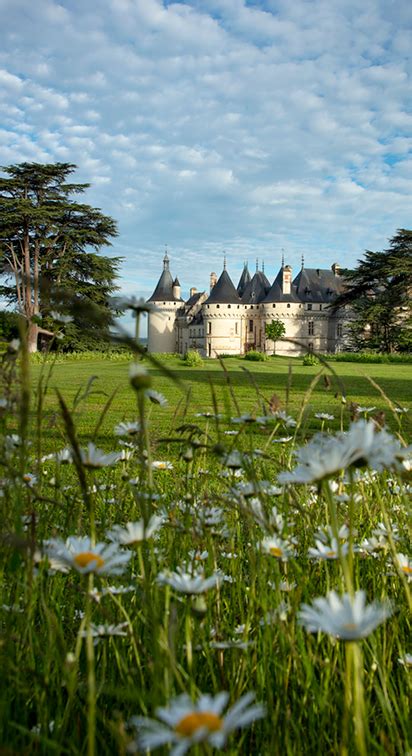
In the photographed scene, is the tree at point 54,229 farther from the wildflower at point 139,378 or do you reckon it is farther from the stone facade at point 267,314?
the wildflower at point 139,378

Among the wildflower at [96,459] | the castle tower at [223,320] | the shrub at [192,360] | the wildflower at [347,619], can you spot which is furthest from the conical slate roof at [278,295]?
the wildflower at [347,619]

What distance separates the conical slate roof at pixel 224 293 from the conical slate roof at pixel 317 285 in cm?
650

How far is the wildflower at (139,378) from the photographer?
0.66m

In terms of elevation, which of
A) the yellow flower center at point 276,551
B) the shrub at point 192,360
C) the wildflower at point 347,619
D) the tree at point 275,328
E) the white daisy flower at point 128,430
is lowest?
the shrub at point 192,360

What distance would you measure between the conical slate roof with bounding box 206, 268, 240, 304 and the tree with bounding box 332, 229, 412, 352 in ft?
42.5

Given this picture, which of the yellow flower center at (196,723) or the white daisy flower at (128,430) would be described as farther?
the white daisy flower at (128,430)

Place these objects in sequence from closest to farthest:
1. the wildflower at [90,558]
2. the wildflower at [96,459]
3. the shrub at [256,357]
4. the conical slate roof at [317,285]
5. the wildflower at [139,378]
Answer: the wildflower at [139,378] → the wildflower at [90,558] → the wildflower at [96,459] → the shrub at [256,357] → the conical slate roof at [317,285]

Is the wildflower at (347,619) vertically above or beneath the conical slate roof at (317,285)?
beneath

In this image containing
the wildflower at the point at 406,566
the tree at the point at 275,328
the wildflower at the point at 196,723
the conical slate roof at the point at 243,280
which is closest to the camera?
the wildflower at the point at 196,723

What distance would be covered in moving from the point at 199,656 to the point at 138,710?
0.25 m

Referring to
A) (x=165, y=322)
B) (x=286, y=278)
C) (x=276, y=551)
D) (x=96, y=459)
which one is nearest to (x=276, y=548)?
(x=276, y=551)

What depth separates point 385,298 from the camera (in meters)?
44.1

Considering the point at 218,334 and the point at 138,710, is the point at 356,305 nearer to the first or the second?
the point at 218,334

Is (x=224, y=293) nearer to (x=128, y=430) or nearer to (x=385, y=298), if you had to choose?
(x=385, y=298)
